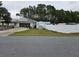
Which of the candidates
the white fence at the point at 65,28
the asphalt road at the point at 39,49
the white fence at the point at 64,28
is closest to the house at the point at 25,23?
the white fence at the point at 64,28

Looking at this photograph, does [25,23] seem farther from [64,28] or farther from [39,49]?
[39,49]

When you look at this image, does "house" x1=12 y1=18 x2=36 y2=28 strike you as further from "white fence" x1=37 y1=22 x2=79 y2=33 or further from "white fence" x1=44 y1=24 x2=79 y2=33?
"white fence" x1=44 y1=24 x2=79 y2=33

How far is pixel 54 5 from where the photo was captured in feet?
74.2

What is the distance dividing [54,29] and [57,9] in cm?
224

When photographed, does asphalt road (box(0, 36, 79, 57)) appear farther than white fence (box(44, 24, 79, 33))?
No

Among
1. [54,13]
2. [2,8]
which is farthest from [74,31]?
[2,8]

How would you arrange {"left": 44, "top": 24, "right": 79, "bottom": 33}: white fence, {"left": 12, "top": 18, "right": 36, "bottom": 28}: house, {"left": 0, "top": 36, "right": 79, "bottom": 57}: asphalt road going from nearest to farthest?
{"left": 0, "top": 36, "right": 79, "bottom": 57}: asphalt road
{"left": 44, "top": 24, "right": 79, "bottom": 33}: white fence
{"left": 12, "top": 18, "right": 36, "bottom": 28}: house

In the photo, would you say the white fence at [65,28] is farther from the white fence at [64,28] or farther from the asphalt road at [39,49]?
the asphalt road at [39,49]

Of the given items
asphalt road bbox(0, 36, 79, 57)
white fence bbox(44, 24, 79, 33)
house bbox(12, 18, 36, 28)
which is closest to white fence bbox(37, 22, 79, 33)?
white fence bbox(44, 24, 79, 33)

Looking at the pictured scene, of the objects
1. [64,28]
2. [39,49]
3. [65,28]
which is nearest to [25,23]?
[64,28]

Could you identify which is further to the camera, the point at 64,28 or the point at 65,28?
the point at 64,28

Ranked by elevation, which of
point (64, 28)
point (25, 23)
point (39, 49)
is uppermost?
point (39, 49)

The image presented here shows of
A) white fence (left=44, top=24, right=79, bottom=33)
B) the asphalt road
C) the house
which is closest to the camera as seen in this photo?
the asphalt road

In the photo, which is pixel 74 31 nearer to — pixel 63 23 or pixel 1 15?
pixel 63 23
